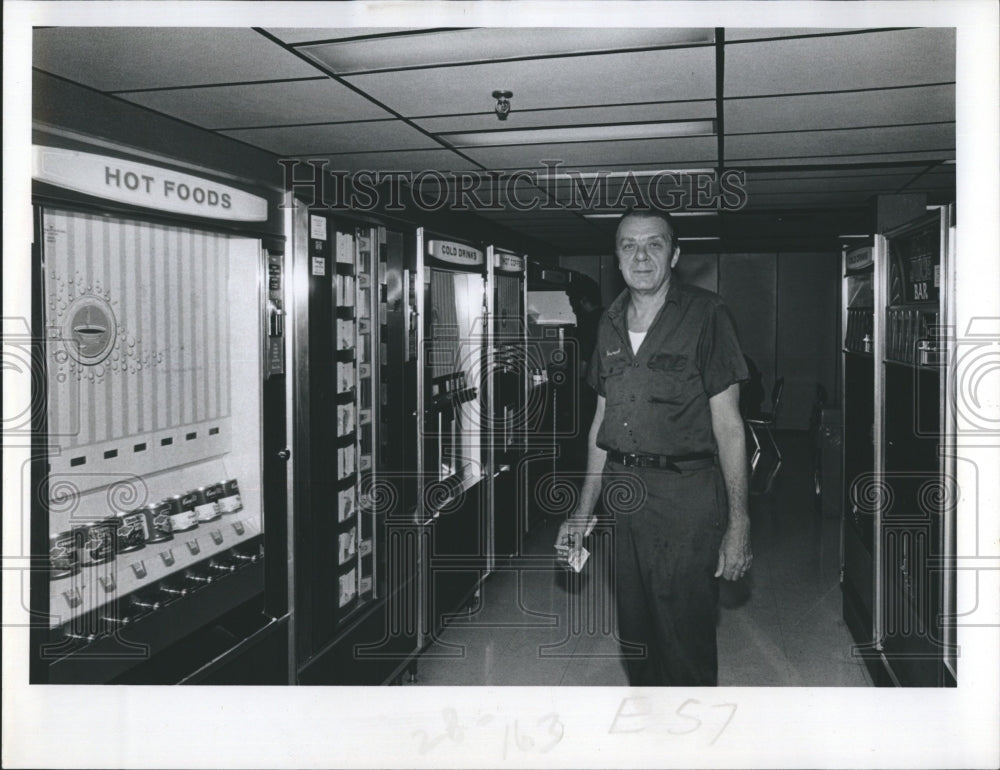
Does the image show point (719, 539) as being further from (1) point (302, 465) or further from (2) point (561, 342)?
(2) point (561, 342)

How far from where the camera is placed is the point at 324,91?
8.38 feet

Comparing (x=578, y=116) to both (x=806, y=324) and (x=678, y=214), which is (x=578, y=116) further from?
(x=806, y=324)

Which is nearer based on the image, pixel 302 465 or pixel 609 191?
pixel 302 465

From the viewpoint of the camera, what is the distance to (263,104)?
2627mm

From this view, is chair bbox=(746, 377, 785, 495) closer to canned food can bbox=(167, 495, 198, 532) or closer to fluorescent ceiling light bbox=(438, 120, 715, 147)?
fluorescent ceiling light bbox=(438, 120, 715, 147)

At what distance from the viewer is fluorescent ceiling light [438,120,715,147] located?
319cm

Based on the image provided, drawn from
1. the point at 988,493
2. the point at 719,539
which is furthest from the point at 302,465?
the point at 988,493

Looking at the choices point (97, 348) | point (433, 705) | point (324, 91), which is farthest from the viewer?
point (324, 91)

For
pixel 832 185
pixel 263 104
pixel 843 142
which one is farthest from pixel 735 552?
pixel 832 185

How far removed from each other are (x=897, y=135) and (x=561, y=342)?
11.9 feet

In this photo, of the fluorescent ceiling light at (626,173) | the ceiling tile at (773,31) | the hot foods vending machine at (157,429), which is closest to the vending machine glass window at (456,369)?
the fluorescent ceiling light at (626,173)

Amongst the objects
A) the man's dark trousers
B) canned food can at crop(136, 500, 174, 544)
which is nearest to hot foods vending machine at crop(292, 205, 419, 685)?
canned food can at crop(136, 500, 174, 544)

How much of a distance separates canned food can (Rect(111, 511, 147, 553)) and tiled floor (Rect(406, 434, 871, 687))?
1767 millimetres

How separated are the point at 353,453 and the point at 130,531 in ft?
3.96
